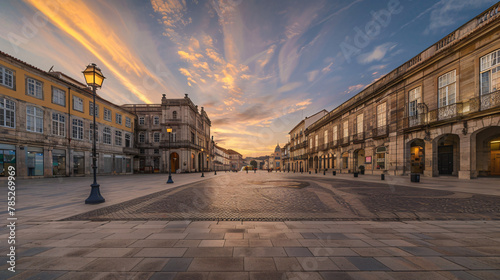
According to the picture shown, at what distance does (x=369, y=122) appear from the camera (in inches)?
982

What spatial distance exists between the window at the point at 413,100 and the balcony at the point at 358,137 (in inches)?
275

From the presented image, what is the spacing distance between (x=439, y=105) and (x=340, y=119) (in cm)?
1588

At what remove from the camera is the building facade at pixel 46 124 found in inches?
685

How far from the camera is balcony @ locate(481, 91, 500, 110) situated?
12516mm

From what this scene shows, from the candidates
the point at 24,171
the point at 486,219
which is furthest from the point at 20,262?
the point at 24,171

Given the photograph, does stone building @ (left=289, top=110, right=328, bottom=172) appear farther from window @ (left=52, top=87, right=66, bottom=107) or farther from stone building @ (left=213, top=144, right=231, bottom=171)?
window @ (left=52, top=87, right=66, bottom=107)

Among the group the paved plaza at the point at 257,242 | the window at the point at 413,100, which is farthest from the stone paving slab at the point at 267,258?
the window at the point at 413,100

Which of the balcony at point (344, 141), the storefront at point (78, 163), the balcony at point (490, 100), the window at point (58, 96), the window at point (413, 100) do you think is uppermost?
the window at point (58, 96)

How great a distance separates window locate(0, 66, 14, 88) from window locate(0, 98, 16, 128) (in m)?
1.58

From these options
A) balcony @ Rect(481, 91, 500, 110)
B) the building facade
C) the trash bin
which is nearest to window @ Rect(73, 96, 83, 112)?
the building facade

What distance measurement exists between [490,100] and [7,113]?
1601 inches

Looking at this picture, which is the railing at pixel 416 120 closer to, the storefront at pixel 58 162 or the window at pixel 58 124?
the storefront at pixel 58 162

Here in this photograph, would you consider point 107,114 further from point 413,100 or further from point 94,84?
point 413,100

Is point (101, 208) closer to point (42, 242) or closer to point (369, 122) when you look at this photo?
point (42, 242)
